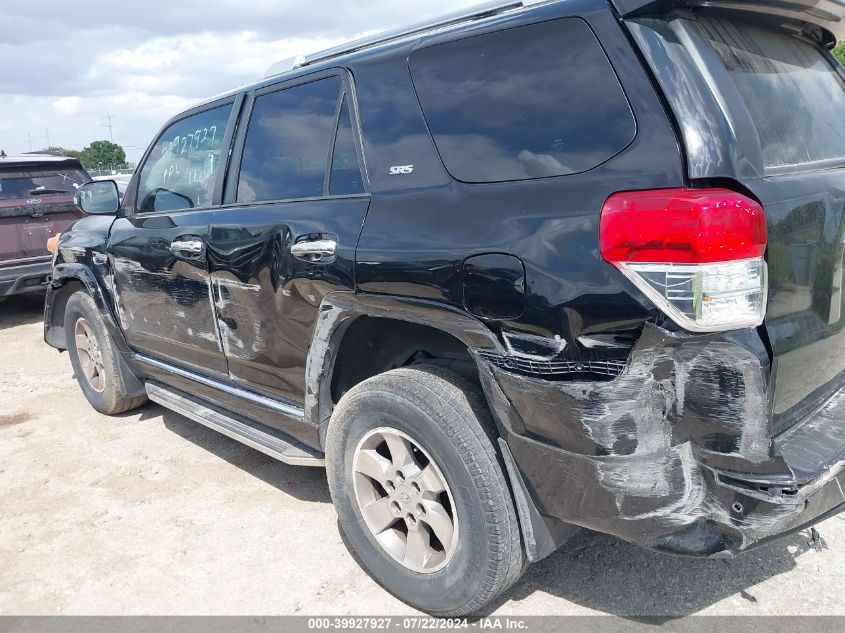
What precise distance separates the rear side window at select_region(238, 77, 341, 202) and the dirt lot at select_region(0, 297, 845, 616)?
1.53 metres

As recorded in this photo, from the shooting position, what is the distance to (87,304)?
4.54 metres

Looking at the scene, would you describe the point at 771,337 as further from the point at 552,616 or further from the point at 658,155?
the point at 552,616

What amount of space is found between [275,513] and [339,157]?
174cm

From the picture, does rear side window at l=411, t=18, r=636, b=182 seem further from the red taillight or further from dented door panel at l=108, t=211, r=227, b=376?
dented door panel at l=108, t=211, r=227, b=376

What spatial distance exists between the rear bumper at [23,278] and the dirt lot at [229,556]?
13.5ft

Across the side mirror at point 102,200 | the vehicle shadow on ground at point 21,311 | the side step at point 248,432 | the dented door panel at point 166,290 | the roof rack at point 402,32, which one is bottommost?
the vehicle shadow on ground at point 21,311

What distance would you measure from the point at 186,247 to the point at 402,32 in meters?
1.49

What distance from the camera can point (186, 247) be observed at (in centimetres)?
337

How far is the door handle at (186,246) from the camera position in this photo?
330cm

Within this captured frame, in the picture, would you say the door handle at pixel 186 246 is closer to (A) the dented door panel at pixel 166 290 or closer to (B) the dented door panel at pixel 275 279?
(A) the dented door panel at pixel 166 290

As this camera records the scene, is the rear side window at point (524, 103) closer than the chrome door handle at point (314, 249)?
Yes

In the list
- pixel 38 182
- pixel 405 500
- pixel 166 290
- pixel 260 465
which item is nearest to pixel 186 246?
pixel 166 290

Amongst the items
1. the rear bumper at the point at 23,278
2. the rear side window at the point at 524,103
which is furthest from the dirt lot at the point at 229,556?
the rear bumper at the point at 23,278

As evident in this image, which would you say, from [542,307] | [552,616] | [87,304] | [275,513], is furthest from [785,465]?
[87,304]
